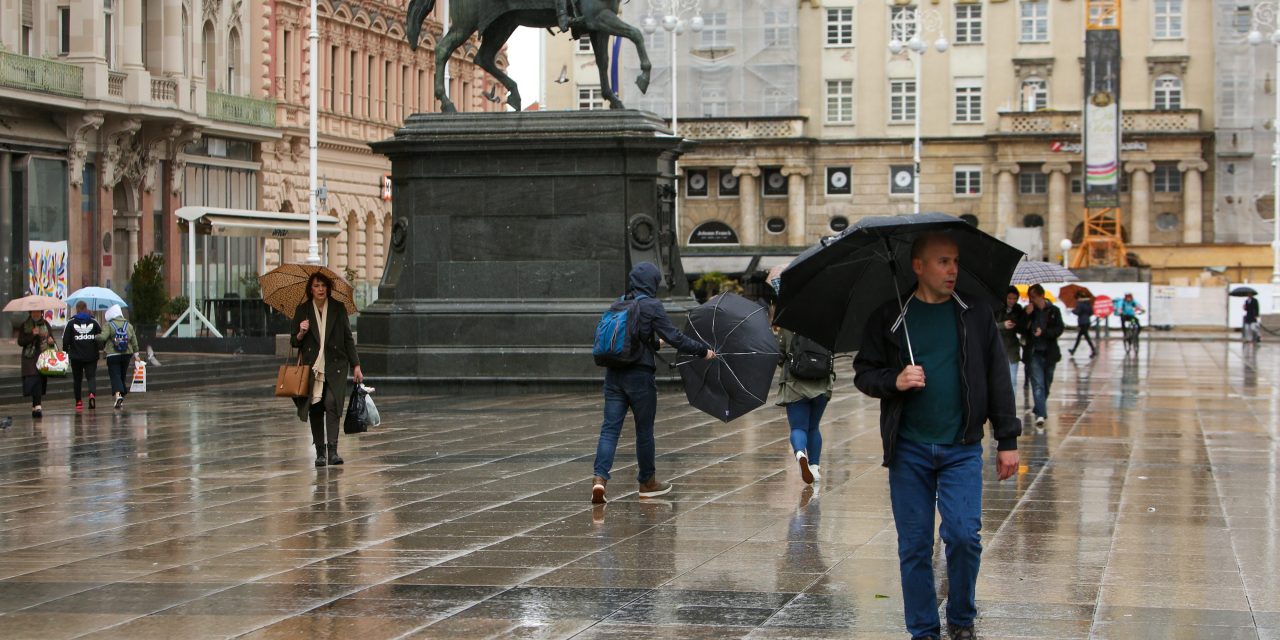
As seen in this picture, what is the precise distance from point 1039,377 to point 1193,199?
60.8m

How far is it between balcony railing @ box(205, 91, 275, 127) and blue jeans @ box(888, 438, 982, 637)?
1760 inches

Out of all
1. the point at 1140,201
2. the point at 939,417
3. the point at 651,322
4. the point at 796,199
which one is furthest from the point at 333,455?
the point at 1140,201

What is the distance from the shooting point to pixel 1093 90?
75.2 m

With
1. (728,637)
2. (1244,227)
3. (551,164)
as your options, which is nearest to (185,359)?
(551,164)

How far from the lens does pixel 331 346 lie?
51.3 feet

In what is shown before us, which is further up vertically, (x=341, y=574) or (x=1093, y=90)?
(x=1093, y=90)

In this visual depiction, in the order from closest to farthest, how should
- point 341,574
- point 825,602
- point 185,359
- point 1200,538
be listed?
1. point 825,602
2. point 341,574
3. point 1200,538
4. point 185,359

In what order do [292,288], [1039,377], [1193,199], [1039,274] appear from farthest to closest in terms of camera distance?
[1193,199], [1039,274], [1039,377], [292,288]

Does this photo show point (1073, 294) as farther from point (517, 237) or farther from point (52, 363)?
point (52, 363)

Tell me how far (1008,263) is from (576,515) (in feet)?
16.4

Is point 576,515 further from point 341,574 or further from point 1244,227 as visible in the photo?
point 1244,227

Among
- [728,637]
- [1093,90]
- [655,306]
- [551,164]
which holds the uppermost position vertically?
[1093,90]

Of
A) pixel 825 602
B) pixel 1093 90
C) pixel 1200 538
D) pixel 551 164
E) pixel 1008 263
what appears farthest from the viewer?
pixel 1093 90

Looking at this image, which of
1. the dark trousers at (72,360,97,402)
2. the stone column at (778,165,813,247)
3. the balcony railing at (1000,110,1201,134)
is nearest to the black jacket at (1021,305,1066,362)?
the dark trousers at (72,360,97,402)
